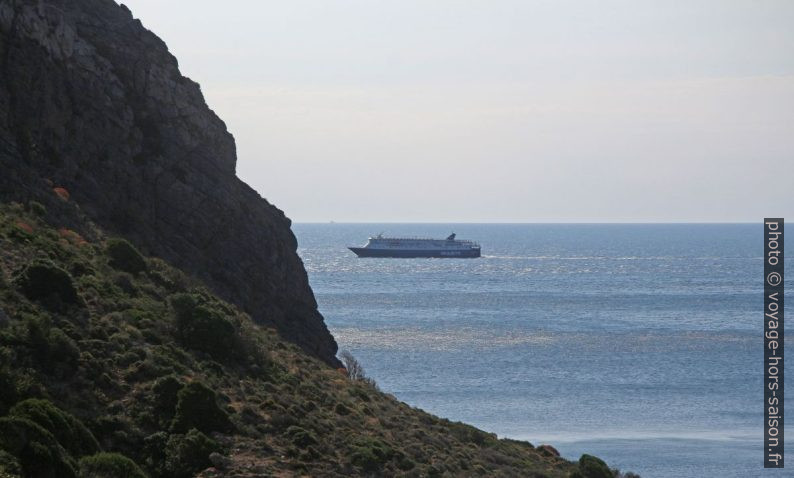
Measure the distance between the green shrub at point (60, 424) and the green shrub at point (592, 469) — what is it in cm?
1891

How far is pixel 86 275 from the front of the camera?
102 ft

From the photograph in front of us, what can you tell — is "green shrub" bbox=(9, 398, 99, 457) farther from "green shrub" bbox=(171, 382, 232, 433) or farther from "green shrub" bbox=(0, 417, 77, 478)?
"green shrub" bbox=(171, 382, 232, 433)

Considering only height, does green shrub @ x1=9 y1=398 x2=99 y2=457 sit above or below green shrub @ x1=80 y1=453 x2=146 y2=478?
above

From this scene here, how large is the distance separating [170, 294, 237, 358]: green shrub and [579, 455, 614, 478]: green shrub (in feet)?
42.2

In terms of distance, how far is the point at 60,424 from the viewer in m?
21.5

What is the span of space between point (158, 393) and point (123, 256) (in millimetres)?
9596

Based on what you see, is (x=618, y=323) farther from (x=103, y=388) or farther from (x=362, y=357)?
(x=103, y=388)

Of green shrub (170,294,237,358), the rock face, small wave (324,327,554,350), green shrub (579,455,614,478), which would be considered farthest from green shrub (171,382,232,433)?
small wave (324,327,554,350)

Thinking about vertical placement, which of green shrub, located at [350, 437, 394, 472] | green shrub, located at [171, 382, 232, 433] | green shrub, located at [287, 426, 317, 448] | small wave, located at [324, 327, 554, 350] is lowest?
small wave, located at [324, 327, 554, 350]

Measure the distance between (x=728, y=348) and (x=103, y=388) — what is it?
258ft

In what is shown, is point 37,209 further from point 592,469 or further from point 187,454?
point 592,469

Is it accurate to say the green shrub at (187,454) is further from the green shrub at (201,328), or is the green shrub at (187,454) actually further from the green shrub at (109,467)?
the green shrub at (201,328)

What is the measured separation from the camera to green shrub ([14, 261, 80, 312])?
89.7 feet

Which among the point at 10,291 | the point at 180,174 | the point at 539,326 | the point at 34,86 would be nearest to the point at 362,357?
the point at 539,326
